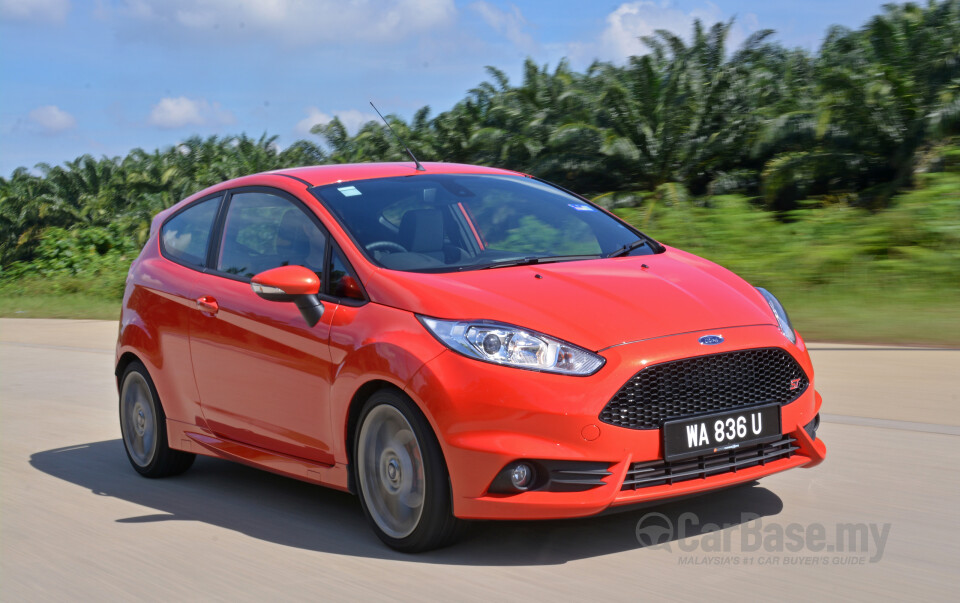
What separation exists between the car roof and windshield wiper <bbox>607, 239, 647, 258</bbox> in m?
0.91

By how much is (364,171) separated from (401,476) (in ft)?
5.93

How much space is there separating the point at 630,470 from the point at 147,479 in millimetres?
3251

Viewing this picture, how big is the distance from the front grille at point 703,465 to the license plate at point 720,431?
43mm

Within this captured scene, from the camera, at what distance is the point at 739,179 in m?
22.1

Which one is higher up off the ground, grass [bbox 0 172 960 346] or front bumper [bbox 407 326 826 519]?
front bumper [bbox 407 326 826 519]

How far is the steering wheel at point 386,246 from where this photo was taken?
4.63m

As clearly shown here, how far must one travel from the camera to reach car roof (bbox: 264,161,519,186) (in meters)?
5.24

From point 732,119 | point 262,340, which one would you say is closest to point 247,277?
point 262,340

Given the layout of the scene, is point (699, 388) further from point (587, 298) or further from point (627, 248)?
point (627, 248)

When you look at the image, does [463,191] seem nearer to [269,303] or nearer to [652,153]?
[269,303]

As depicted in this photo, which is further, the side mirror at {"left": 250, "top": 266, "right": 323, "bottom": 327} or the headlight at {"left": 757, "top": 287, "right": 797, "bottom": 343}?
the side mirror at {"left": 250, "top": 266, "right": 323, "bottom": 327}

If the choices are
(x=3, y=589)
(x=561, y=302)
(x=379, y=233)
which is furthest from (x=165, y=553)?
(x=561, y=302)

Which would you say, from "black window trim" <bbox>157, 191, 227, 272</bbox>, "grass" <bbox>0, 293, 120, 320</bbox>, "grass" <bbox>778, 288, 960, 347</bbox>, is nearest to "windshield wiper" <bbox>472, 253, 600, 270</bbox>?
"black window trim" <bbox>157, 191, 227, 272</bbox>

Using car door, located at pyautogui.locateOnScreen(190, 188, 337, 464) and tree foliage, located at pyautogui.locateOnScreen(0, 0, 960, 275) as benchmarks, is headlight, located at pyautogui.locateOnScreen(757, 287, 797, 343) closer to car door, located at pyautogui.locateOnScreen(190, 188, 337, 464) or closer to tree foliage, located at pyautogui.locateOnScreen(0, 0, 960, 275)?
car door, located at pyautogui.locateOnScreen(190, 188, 337, 464)
